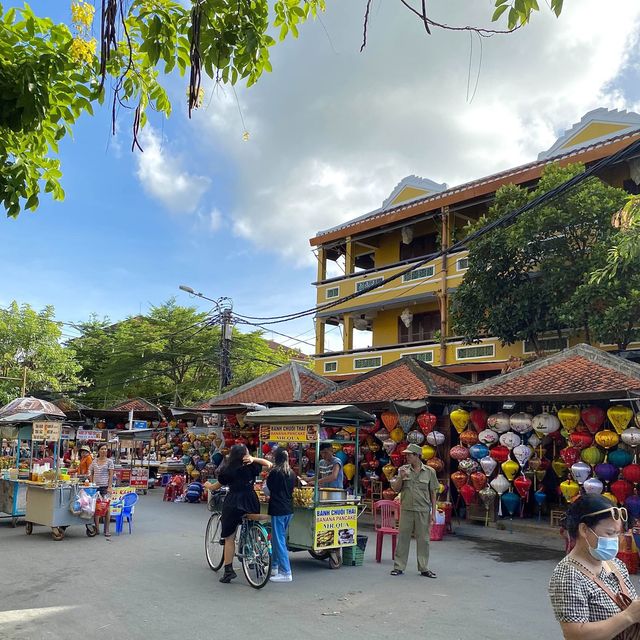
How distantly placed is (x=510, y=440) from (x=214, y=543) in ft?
19.3

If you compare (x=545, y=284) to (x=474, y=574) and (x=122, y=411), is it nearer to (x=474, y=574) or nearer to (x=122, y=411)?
(x=474, y=574)

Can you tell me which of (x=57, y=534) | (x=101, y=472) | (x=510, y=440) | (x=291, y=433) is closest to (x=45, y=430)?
(x=101, y=472)

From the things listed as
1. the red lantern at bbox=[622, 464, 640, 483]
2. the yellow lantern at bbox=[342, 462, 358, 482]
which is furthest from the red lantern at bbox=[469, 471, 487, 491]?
the yellow lantern at bbox=[342, 462, 358, 482]

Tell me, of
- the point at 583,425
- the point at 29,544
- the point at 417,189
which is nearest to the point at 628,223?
the point at 583,425

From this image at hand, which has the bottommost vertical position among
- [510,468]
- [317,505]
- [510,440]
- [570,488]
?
[317,505]

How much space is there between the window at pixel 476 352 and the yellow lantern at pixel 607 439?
813 cm

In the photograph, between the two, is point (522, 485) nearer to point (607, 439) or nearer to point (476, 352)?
point (607, 439)

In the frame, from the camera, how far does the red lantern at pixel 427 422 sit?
13.1 m

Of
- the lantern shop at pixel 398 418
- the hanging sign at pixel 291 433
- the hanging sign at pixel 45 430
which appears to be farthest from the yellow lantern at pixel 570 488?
the hanging sign at pixel 45 430

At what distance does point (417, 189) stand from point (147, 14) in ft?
64.2

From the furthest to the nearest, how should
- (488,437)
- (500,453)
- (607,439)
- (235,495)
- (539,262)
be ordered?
(539,262), (488,437), (500,453), (607,439), (235,495)

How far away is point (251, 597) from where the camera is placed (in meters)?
7.05

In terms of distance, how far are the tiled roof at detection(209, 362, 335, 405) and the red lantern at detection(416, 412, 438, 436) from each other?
525 centimetres

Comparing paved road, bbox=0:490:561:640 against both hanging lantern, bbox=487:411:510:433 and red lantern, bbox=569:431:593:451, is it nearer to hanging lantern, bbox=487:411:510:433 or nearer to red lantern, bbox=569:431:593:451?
red lantern, bbox=569:431:593:451
